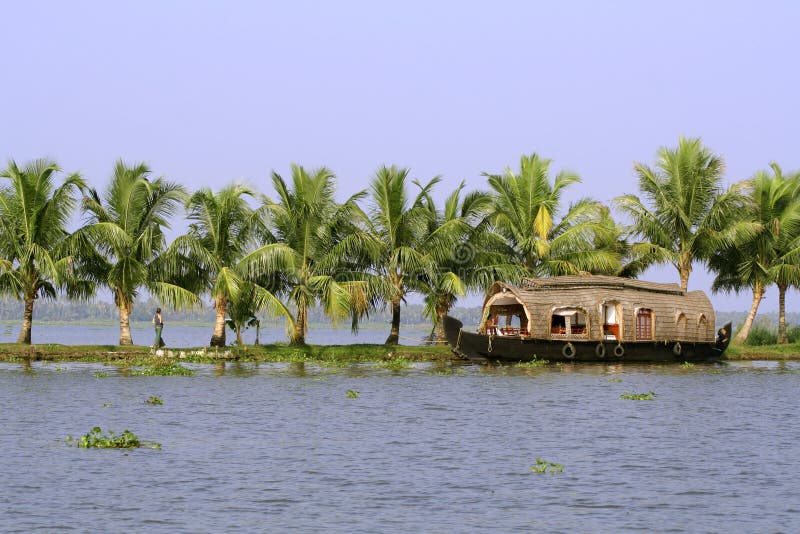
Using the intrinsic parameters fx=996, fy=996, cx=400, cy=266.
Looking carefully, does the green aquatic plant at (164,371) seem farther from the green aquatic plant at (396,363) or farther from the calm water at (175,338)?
the calm water at (175,338)

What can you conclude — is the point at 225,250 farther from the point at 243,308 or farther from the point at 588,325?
the point at 588,325

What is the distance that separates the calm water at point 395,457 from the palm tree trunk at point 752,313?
1872 centimetres

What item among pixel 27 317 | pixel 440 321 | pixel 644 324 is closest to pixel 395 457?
pixel 27 317

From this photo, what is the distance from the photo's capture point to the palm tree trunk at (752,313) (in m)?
52.6

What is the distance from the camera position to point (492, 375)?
126ft

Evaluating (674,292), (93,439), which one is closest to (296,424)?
(93,439)

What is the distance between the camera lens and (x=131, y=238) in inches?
1608

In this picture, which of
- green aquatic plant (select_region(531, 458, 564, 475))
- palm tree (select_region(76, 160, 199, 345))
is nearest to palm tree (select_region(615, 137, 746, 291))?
palm tree (select_region(76, 160, 199, 345))

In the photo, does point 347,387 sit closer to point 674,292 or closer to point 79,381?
point 79,381

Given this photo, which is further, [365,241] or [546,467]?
[365,241]

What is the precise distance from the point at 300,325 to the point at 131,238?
8740mm

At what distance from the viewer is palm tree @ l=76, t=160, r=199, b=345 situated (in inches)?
1601

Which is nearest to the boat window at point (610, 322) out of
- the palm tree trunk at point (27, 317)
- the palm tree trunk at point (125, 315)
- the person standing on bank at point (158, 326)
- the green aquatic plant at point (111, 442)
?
the person standing on bank at point (158, 326)

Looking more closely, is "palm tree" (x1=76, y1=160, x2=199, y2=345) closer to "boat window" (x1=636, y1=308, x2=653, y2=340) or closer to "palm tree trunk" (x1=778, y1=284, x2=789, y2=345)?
"boat window" (x1=636, y1=308, x2=653, y2=340)
